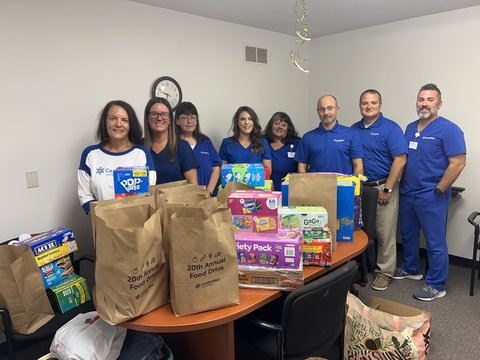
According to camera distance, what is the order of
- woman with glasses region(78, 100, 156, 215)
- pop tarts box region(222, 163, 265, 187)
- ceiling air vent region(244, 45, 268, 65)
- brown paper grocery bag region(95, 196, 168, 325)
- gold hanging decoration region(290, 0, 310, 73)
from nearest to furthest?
brown paper grocery bag region(95, 196, 168, 325), gold hanging decoration region(290, 0, 310, 73), pop tarts box region(222, 163, 265, 187), woman with glasses region(78, 100, 156, 215), ceiling air vent region(244, 45, 268, 65)

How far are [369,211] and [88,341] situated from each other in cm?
191

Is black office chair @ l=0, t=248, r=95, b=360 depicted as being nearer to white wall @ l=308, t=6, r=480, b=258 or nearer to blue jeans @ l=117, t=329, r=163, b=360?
blue jeans @ l=117, t=329, r=163, b=360

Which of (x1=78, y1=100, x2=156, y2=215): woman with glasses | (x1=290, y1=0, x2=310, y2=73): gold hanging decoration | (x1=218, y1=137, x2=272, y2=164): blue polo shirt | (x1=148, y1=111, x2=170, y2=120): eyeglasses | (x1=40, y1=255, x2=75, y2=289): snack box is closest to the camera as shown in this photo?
(x1=290, y1=0, x2=310, y2=73): gold hanging decoration

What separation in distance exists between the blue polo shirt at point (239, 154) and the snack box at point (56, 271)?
176 cm

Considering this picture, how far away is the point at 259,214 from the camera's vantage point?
1523mm

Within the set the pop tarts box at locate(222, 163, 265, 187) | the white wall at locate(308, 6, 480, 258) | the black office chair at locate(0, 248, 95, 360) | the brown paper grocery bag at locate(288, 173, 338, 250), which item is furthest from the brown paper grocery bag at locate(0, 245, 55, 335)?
the white wall at locate(308, 6, 480, 258)

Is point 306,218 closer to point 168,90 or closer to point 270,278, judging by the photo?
point 270,278

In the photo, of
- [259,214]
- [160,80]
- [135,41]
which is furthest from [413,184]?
[135,41]

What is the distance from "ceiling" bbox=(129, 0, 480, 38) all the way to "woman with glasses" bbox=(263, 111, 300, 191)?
1.03 m

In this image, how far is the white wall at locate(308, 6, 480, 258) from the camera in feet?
10.9

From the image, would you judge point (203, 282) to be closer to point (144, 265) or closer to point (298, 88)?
point (144, 265)

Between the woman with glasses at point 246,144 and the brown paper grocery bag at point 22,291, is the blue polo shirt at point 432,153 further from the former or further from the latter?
the brown paper grocery bag at point 22,291

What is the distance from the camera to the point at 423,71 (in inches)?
142

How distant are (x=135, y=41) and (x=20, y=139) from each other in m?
1.30
